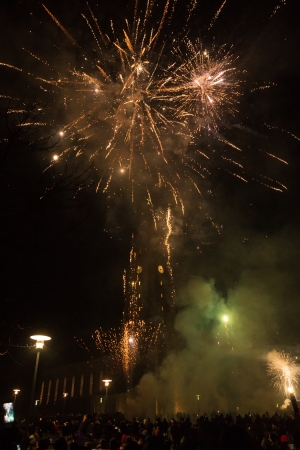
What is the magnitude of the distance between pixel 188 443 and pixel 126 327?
142 ft

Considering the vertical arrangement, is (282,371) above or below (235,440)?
above

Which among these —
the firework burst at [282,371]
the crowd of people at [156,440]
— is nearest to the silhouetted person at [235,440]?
the crowd of people at [156,440]

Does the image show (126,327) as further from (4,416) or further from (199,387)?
(4,416)

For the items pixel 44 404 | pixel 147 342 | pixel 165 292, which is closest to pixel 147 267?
pixel 165 292

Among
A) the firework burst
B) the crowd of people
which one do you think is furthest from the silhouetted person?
the firework burst

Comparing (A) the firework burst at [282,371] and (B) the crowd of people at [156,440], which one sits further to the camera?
(A) the firework burst at [282,371]

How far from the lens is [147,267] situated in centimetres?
5603

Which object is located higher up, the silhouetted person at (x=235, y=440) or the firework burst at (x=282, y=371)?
the firework burst at (x=282, y=371)

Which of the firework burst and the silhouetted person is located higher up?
the firework burst

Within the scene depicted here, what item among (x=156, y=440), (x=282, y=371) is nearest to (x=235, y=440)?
(x=156, y=440)

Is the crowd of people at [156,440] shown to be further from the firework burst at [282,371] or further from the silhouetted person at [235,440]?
the firework burst at [282,371]

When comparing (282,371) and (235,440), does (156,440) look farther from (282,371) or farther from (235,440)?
(282,371)

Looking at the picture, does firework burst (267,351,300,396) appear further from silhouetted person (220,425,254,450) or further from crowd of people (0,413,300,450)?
silhouetted person (220,425,254,450)

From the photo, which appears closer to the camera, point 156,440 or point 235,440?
point 235,440
